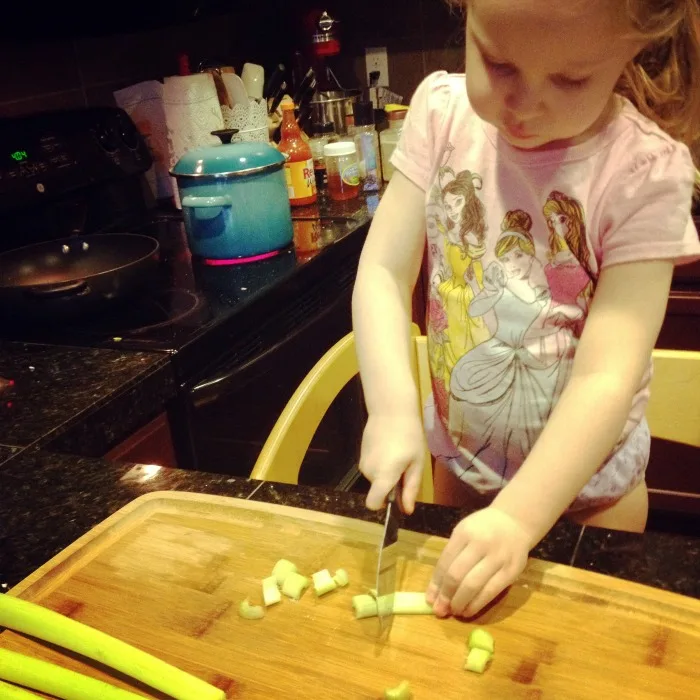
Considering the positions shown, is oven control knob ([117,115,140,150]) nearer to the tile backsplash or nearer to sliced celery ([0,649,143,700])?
the tile backsplash

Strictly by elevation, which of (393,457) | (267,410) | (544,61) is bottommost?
(267,410)

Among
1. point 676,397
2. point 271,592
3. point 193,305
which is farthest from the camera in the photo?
point 193,305

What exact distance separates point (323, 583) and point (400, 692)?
131 millimetres

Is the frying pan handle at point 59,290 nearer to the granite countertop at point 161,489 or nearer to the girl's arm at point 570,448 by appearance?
the granite countertop at point 161,489

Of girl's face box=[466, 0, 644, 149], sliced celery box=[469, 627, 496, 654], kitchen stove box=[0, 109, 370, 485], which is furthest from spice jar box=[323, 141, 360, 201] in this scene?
sliced celery box=[469, 627, 496, 654]

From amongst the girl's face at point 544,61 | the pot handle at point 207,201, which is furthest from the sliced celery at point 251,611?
the pot handle at point 207,201

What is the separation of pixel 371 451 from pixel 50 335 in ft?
2.35

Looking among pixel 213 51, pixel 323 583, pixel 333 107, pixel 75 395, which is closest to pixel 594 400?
pixel 323 583

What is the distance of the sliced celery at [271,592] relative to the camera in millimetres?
649

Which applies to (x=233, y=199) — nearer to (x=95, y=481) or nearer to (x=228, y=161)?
(x=228, y=161)

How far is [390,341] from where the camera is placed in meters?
0.83

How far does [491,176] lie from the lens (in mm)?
856

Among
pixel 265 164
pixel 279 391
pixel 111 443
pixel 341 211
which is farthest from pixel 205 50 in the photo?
pixel 111 443

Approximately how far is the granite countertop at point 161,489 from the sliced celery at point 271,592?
3.7 inches
